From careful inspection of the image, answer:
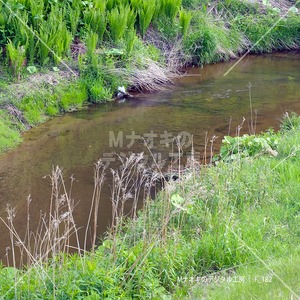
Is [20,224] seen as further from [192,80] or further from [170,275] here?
[192,80]

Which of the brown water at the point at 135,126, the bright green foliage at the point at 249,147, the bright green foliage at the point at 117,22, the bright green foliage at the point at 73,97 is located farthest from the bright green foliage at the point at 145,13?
the bright green foliage at the point at 249,147

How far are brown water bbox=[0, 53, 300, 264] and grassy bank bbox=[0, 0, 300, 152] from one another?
1.12 ft

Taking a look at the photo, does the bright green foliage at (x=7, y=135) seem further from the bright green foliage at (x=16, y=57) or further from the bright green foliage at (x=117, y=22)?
the bright green foliage at (x=117, y=22)

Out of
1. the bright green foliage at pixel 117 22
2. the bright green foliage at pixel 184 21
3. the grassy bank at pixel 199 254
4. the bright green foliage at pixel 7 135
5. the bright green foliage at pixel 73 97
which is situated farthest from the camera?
the bright green foliage at pixel 184 21

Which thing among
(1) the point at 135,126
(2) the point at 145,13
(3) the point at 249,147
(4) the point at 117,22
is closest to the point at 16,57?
(1) the point at 135,126

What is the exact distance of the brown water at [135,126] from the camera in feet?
19.7

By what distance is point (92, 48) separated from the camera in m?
9.52

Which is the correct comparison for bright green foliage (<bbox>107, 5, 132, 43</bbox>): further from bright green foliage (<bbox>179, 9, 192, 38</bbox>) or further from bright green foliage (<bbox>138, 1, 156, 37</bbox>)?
bright green foliage (<bbox>179, 9, 192, 38</bbox>)

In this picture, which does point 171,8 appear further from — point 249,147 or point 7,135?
point 249,147

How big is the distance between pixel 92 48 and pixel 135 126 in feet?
6.84

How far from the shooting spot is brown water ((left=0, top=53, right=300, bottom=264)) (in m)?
6.02

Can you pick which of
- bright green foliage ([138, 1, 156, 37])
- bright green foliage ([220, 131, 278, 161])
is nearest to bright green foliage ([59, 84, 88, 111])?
bright green foliage ([138, 1, 156, 37])

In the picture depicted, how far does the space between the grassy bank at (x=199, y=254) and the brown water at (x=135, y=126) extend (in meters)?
1.19

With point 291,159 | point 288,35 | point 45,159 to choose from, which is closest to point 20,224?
point 45,159
